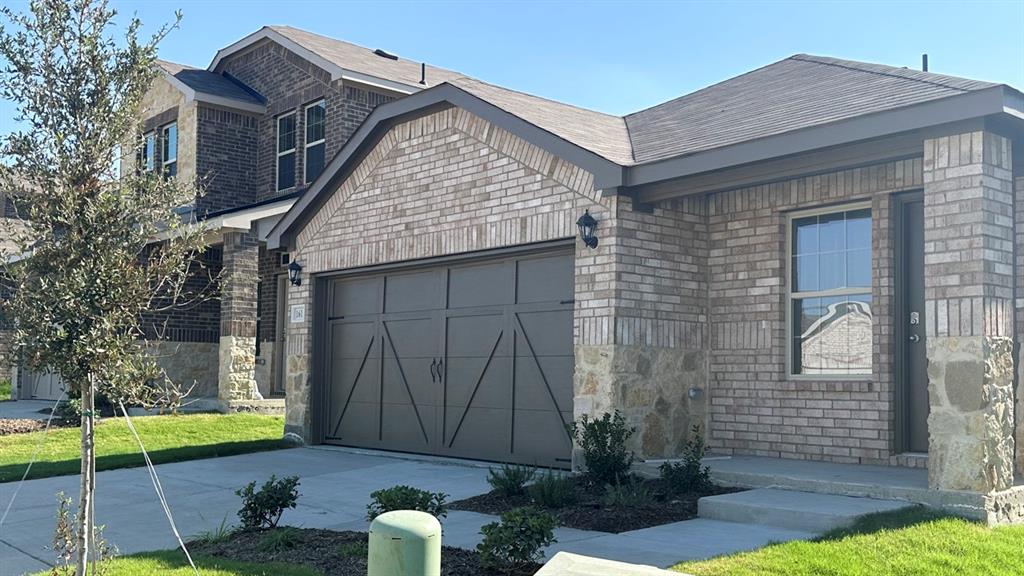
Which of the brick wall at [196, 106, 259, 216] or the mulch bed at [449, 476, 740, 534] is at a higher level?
the brick wall at [196, 106, 259, 216]

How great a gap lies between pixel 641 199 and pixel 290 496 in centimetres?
477

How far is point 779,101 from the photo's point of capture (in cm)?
1116

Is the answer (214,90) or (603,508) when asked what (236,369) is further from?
(603,508)

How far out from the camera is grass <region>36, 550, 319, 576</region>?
6.88 metres

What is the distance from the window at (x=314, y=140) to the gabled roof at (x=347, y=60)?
94 cm

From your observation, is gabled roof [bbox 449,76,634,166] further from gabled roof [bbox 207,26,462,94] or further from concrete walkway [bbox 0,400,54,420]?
concrete walkway [bbox 0,400,54,420]

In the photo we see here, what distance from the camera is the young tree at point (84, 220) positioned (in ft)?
19.6

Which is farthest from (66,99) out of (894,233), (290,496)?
(894,233)

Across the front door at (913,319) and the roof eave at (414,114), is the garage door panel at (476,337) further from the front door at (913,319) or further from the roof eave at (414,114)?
the front door at (913,319)

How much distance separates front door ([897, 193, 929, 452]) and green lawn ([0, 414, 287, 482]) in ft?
29.3

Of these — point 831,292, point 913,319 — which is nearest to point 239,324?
point 831,292

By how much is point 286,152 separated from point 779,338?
13491 mm

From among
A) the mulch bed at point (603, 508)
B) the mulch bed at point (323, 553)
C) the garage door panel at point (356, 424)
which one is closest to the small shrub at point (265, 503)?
the mulch bed at point (323, 553)

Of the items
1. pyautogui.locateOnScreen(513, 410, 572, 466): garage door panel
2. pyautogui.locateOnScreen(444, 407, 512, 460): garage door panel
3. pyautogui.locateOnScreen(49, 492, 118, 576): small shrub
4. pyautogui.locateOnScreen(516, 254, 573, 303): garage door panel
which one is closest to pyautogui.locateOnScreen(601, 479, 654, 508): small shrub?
pyautogui.locateOnScreen(513, 410, 572, 466): garage door panel
